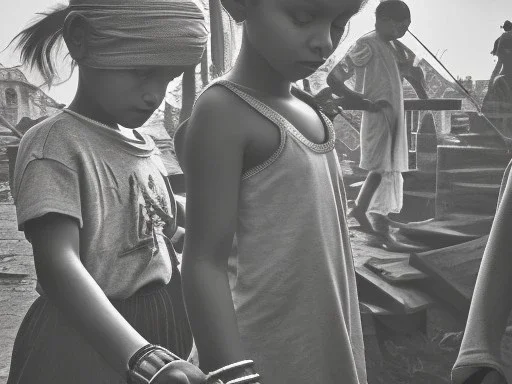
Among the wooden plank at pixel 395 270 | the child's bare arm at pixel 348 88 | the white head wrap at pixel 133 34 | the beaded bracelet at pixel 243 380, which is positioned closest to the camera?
the beaded bracelet at pixel 243 380

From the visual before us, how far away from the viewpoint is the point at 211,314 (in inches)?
39.8

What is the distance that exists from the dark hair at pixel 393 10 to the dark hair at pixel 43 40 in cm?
180

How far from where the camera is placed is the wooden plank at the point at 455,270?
117 inches

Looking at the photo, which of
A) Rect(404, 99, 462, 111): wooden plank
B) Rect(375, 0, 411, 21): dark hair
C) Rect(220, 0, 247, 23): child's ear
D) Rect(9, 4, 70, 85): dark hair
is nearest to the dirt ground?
Rect(404, 99, 462, 111): wooden plank

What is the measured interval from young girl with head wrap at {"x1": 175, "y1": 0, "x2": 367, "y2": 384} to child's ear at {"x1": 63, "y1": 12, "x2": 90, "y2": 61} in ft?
1.44

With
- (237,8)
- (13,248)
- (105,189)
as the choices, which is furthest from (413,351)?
(237,8)

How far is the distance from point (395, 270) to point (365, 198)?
37 cm

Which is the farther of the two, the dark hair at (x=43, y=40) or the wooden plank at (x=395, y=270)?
the wooden plank at (x=395, y=270)

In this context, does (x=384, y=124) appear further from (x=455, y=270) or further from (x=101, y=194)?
(x=101, y=194)

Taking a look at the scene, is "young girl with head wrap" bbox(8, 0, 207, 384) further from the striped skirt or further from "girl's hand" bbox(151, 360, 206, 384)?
"girl's hand" bbox(151, 360, 206, 384)

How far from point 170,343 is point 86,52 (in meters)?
0.66

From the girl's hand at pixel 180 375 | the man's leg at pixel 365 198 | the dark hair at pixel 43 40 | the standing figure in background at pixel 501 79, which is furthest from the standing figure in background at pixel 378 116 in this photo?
the girl's hand at pixel 180 375

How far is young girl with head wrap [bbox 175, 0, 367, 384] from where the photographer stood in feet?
3.40

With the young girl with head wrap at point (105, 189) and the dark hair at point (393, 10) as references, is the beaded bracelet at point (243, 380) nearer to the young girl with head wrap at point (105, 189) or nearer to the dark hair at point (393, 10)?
the young girl with head wrap at point (105, 189)
